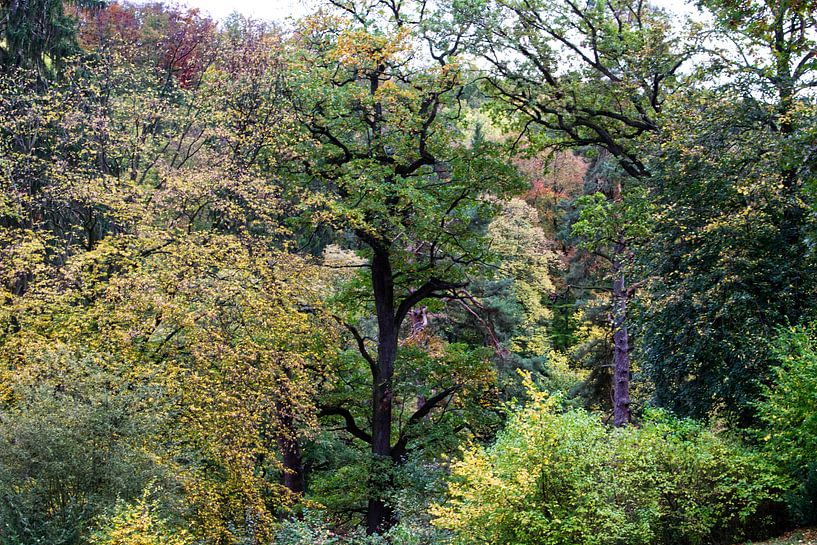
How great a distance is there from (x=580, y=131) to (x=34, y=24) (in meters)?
13.9

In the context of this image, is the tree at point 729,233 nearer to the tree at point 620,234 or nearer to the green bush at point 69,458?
the tree at point 620,234

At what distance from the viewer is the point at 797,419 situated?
941 centimetres

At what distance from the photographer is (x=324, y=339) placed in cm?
1642

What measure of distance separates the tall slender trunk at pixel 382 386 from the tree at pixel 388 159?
0.03 meters

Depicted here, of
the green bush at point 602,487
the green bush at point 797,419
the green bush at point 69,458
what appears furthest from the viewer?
the green bush at point 69,458

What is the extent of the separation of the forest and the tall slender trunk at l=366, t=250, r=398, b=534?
7cm

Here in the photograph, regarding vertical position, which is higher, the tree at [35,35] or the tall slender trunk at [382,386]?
the tree at [35,35]

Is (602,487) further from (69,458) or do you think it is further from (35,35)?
(35,35)

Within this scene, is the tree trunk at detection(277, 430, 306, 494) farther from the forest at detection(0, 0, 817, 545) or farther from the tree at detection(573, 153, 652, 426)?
the tree at detection(573, 153, 652, 426)

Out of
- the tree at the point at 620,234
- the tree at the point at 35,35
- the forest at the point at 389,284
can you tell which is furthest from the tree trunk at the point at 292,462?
the tree at the point at 35,35

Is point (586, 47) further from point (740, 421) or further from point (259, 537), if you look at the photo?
point (259, 537)

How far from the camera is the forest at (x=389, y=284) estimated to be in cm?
970

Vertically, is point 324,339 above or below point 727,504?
above

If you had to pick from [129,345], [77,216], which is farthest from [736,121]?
[77,216]
